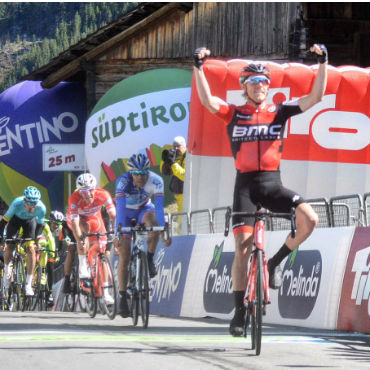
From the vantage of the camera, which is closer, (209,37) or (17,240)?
(17,240)

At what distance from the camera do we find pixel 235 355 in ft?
24.8

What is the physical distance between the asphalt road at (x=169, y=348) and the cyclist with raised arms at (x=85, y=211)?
307 centimetres

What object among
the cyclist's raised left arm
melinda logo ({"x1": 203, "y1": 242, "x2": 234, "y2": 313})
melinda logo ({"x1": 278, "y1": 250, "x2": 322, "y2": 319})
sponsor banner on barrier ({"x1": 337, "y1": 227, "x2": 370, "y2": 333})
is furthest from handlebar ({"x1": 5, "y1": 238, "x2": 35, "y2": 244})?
the cyclist's raised left arm

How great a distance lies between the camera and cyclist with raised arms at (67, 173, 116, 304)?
13758 millimetres

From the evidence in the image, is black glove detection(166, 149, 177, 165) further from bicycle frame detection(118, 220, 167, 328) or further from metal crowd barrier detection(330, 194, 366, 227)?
metal crowd barrier detection(330, 194, 366, 227)

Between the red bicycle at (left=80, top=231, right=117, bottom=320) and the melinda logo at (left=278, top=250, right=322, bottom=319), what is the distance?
238 centimetres

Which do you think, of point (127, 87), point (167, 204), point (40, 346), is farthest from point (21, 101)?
point (40, 346)

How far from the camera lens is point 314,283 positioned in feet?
34.2

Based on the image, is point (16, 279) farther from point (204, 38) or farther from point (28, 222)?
point (204, 38)

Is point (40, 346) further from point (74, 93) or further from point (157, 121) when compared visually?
point (74, 93)

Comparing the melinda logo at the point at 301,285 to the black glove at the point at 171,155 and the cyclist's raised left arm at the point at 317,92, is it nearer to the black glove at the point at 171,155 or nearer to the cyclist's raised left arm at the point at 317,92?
the cyclist's raised left arm at the point at 317,92

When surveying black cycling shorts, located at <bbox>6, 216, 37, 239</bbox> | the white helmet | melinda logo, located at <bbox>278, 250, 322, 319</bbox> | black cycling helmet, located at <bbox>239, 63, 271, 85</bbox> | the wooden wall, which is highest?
the wooden wall

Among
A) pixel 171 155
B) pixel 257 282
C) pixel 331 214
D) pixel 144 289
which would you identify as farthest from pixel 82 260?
pixel 257 282

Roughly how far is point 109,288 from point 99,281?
0.82ft
